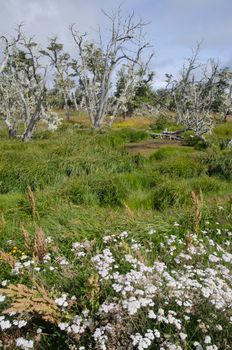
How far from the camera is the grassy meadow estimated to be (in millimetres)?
3182

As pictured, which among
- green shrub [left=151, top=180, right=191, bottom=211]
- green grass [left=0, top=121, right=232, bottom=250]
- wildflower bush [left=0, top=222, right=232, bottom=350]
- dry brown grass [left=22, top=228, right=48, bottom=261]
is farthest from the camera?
green shrub [left=151, top=180, right=191, bottom=211]

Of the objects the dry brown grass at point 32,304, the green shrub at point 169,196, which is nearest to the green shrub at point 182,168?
the green shrub at point 169,196

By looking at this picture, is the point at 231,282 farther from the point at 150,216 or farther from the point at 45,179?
the point at 45,179

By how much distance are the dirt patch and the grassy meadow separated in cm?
286

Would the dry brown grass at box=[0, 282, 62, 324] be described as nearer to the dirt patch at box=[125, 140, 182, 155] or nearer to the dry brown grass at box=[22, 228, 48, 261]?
the dry brown grass at box=[22, 228, 48, 261]

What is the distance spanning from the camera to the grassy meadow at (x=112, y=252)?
3.18 metres

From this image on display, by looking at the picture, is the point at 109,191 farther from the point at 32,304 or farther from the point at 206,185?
the point at 32,304

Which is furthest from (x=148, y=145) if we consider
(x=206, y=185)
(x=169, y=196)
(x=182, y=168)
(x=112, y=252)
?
(x=112, y=252)

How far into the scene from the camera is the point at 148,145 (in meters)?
19.1

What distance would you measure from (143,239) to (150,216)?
3.67 feet

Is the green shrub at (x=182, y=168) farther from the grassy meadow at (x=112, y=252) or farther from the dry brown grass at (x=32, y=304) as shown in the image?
the dry brown grass at (x=32, y=304)

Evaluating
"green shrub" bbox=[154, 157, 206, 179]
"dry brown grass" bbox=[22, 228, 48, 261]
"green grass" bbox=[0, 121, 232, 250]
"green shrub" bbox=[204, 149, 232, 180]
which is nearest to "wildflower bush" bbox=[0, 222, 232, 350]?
"dry brown grass" bbox=[22, 228, 48, 261]

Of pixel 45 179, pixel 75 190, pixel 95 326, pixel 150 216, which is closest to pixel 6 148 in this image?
pixel 45 179

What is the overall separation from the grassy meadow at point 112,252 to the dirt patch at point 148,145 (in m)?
2.86
